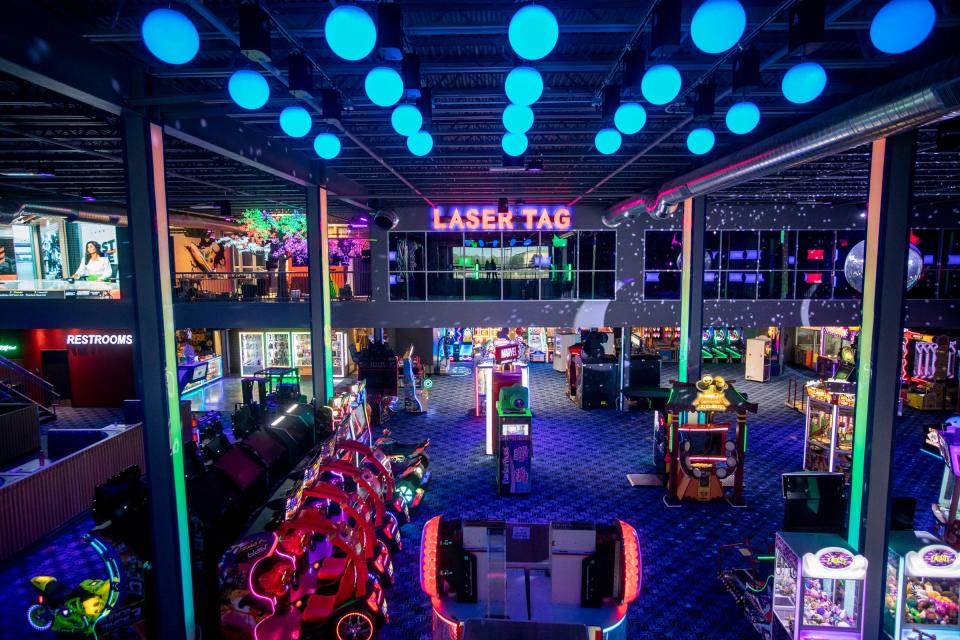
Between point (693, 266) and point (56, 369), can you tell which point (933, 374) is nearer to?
point (693, 266)

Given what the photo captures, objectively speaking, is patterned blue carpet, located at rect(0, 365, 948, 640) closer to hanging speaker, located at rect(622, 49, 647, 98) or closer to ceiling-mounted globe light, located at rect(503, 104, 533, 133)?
ceiling-mounted globe light, located at rect(503, 104, 533, 133)

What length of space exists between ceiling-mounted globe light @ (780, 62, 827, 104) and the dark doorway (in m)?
17.5

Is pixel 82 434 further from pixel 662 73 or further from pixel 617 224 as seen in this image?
pixel 617 224

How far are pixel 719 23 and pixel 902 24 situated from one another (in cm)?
88

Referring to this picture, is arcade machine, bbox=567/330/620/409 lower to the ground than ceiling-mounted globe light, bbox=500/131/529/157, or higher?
lower

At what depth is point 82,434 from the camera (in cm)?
854

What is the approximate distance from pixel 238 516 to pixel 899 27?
741 cm

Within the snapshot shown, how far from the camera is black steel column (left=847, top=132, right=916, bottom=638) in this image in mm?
4195

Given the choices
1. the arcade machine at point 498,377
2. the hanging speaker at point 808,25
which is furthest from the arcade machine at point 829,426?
the hanging speaker at point 808,25

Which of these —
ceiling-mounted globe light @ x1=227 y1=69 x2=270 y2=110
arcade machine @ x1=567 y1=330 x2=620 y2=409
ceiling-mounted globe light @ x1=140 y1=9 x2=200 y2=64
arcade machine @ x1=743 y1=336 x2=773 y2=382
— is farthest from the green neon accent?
arcade machine @ x1=743 y1=336 x2=773 y2=382

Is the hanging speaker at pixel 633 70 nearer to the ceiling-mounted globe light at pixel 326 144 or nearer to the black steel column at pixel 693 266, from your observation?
the ceiling-mounted globe light at pixel 326 144

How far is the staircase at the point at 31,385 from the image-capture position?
12.3 meters

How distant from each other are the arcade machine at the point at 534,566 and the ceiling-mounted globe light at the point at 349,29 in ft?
12.2

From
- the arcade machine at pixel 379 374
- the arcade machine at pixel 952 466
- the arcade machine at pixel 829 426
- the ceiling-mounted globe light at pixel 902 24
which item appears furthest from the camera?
the arcade machine at pixel 379 374
